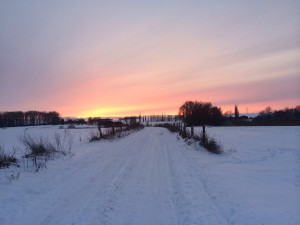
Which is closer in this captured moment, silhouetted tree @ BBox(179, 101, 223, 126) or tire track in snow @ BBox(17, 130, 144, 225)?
tire track in snow @ BBox(17, 130, 144, 225)

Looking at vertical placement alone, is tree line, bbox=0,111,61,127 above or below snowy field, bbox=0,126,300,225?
above

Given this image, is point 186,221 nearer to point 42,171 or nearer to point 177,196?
point 177,196

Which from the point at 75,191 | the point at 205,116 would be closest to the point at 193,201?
the point at 75,191

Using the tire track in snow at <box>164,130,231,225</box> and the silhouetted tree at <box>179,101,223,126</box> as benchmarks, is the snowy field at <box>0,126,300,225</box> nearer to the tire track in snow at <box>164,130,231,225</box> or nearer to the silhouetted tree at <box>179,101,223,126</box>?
the tire track in snow at <box>164,130,231,225</box>

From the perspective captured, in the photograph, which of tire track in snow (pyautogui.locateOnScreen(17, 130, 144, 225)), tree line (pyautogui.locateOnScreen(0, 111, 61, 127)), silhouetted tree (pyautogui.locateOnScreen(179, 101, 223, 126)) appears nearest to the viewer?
tire track in snow (pyautogui.locateOnScreen(17, 130, 144, 225))

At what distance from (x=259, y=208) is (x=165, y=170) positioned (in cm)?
490

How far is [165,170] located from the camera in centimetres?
1118

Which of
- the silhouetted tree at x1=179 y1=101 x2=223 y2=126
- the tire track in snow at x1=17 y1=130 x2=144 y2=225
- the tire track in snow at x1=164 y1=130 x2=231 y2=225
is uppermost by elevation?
the silhouetted tree at x1=179 y1=101 x2=223 y2=126

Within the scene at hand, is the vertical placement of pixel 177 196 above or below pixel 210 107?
below

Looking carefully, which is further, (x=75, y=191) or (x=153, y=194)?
(x=75, y=191)

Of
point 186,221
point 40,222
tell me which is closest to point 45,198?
point 40,222

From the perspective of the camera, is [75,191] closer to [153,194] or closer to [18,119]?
[153,194]

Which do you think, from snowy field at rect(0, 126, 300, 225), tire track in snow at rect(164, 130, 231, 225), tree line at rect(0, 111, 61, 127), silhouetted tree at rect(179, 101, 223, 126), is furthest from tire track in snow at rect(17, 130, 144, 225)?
tree line at rect(0, 111, 61, 127)

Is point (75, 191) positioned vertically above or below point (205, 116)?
below
